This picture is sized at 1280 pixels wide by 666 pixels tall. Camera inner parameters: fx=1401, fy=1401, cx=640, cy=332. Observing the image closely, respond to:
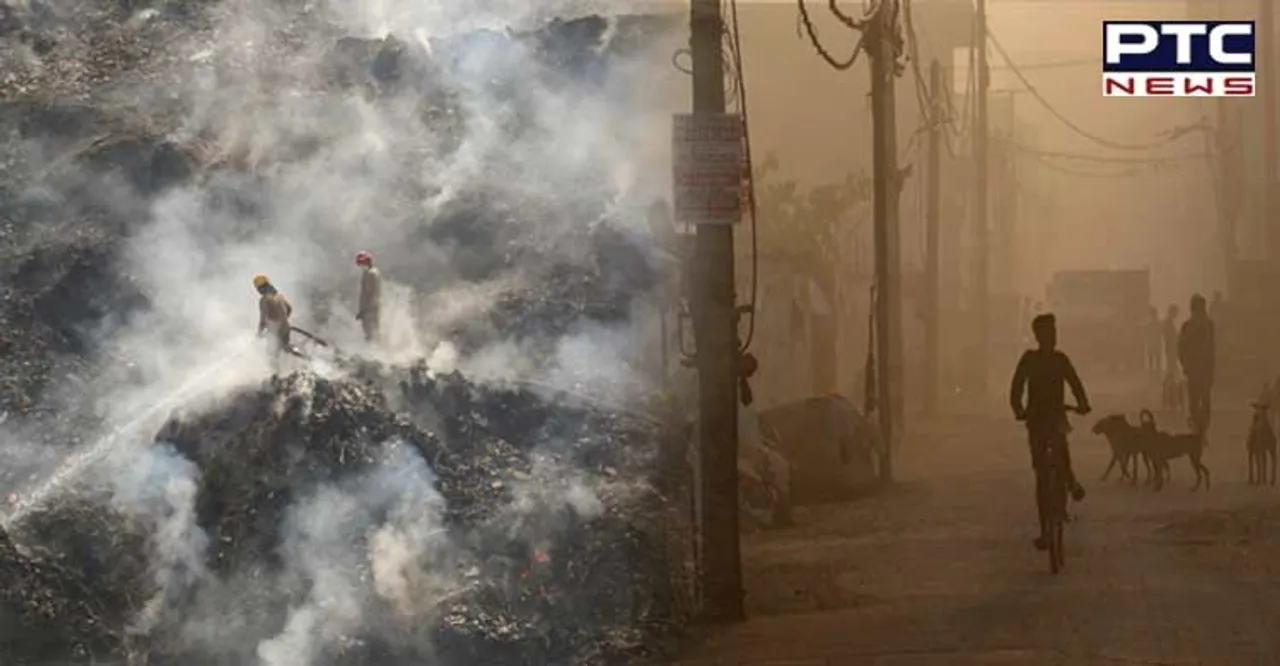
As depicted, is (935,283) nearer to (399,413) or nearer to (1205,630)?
(399,413)

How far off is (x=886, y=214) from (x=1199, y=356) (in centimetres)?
306

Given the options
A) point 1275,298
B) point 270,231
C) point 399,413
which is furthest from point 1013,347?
point 399,413

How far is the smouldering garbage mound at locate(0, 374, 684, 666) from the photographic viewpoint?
7633 mm

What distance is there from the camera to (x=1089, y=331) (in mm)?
21188

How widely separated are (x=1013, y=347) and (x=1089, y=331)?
309 cm

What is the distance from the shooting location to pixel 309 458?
9.05 meters

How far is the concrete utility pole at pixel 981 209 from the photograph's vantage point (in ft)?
51.7

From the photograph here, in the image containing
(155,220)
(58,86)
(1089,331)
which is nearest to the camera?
(155,220)

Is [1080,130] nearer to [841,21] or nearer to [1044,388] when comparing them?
[841,21]

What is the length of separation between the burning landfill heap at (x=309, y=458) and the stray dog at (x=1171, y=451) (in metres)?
4.20

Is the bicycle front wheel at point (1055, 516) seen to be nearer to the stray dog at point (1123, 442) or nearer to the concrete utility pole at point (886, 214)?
the stray dog at point (1123, 442)

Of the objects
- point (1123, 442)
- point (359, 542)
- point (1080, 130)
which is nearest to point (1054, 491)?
point (1123, 442)

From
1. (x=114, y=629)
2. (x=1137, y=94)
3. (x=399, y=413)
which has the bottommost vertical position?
(x=114, y=629)

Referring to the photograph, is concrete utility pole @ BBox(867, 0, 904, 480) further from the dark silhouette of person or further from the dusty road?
the dark silhouette of person
